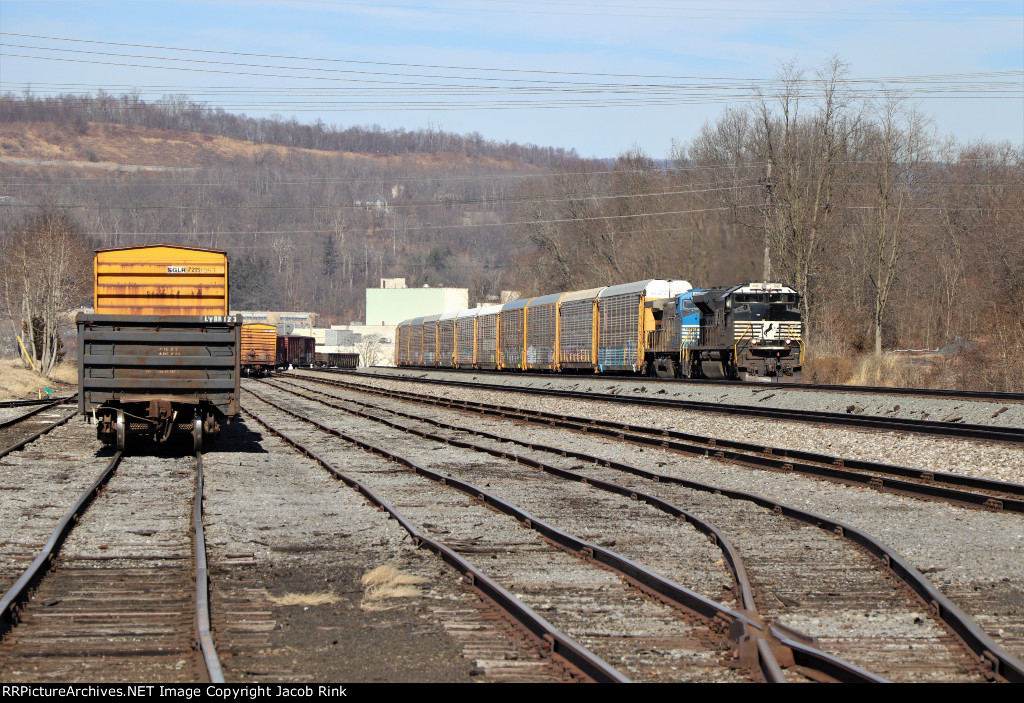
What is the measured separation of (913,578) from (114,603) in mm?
5412

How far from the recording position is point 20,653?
549 centimetres

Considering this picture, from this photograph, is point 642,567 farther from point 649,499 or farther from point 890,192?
point 890,192

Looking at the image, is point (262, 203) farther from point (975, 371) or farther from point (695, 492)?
point (695, 492)

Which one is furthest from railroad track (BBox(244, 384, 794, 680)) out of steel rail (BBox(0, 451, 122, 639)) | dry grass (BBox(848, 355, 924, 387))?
dry grass (BBox(848, 355, 924, 387))

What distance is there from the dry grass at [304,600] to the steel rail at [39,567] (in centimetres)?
156

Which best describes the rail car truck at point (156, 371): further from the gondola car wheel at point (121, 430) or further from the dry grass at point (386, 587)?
the dry grass at point (386, 587)

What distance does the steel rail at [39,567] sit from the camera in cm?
605

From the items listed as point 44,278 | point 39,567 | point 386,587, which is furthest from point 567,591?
point 44,278

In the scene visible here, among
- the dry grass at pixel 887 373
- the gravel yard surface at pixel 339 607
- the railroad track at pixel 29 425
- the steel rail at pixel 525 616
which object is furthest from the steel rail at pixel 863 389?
the railroad track at pixel 29 425

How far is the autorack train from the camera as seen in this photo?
97.3 feet

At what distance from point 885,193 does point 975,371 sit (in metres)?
22.7

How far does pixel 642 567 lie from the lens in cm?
732

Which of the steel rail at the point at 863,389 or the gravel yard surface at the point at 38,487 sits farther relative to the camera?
the steel rail at the point at 863,389

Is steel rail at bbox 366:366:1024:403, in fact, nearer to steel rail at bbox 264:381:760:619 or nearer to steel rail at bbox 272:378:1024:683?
steel rail at bbox 264:381:760:619
